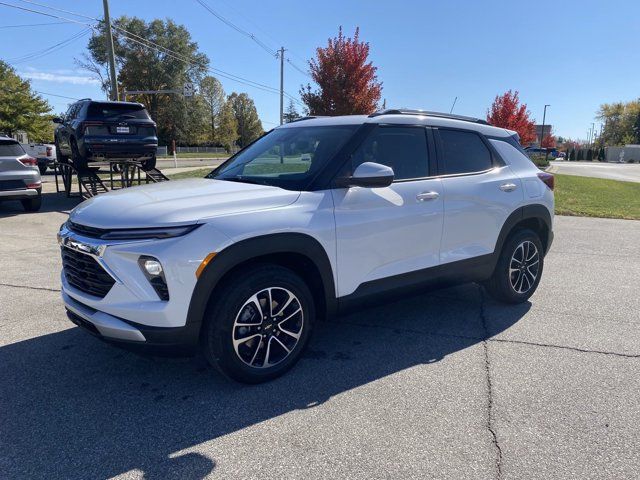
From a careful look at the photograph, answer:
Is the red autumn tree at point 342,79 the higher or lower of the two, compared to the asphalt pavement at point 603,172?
higher

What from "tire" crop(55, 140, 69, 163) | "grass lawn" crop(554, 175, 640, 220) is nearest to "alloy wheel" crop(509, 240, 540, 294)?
"grass lawn" crop(554, 175, 640, 220)

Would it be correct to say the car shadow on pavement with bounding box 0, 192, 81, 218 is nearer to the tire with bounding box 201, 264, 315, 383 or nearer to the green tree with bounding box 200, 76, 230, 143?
the tire with bounding box 201, 264, 315, 383

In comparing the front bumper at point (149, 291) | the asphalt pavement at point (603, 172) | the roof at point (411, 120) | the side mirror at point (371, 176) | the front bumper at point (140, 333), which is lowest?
the asphalt pavement at point (603, 172)

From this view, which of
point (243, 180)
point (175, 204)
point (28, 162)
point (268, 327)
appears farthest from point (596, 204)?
point (28, 162)

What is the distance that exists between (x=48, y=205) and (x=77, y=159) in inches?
69.8

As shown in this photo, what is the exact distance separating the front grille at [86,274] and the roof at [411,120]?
2.15 metres

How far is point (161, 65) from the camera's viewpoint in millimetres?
54000

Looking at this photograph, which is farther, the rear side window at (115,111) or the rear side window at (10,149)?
the rear side window at (115,111)

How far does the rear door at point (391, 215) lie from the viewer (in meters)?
3.40

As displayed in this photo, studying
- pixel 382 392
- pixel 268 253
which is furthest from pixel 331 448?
pixel 268 253

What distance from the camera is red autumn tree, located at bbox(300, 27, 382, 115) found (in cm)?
1856

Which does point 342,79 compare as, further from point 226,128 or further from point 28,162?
point 226,128

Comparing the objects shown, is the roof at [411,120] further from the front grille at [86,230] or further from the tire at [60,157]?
the tire at [60,157]

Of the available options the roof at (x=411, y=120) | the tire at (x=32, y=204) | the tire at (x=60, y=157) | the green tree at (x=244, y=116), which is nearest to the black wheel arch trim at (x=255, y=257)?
the roof at (x=411, y=120)
